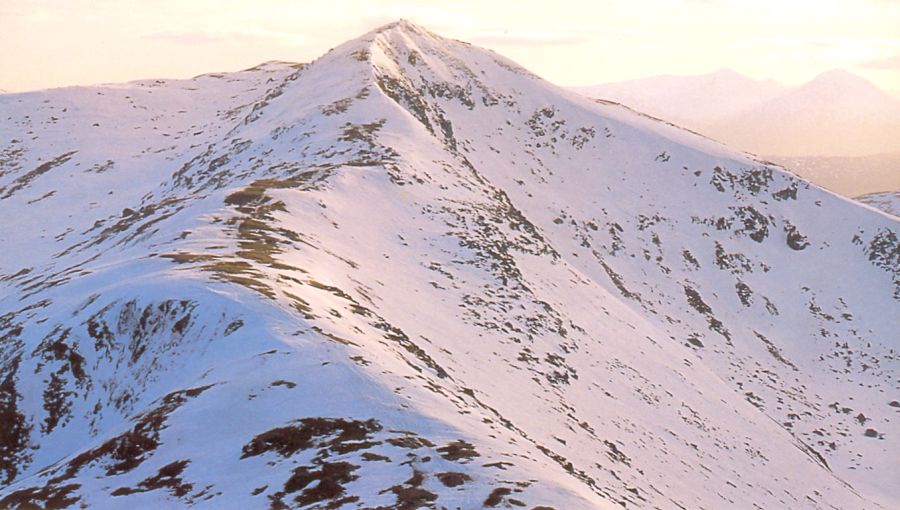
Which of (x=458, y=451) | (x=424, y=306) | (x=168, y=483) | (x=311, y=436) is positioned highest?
(x=311, y=436)

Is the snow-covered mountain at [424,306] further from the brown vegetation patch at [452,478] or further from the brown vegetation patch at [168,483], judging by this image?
the brown vegetation patch at [452,478]

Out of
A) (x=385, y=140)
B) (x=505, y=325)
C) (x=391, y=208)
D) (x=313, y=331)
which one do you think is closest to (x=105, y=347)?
(x=313, y=331)

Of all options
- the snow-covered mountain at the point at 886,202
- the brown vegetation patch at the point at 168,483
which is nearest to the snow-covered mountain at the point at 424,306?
the brown vegetation patch at the point at 168,483

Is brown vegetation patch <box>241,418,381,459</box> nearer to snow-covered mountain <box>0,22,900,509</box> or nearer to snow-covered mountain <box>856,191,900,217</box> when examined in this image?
snow-covered mountain <box>0,22,900,509</box>

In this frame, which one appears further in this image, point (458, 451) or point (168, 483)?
point (458, 451)

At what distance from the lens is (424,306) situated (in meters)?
36.7

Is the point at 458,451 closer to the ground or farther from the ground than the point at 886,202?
farther from the ground

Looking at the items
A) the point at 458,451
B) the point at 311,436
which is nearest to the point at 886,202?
the point at 458,451

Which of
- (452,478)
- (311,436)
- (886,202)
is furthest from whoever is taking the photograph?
(886,202)

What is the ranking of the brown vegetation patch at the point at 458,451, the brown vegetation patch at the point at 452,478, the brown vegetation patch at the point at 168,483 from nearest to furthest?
the brown vegetation patch at the point at 452,478
the brown vegetation patch at the point at 168,483
the brown vegetation patch at the point at 458,451

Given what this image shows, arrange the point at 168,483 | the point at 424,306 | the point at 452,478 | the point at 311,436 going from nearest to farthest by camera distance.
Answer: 1. the point at 452,478
2. the point at 168,483
3. the point at 311,436
4. the point at 424,306

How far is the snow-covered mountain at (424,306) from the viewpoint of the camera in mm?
19484

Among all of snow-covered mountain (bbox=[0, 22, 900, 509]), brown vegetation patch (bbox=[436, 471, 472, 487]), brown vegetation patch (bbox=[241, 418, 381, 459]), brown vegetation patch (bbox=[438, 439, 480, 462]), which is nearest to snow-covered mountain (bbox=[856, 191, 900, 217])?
snow-covered mountain (bbox=[0, 22, 900, 509])

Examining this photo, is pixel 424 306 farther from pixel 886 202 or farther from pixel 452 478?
pixel 886 202
